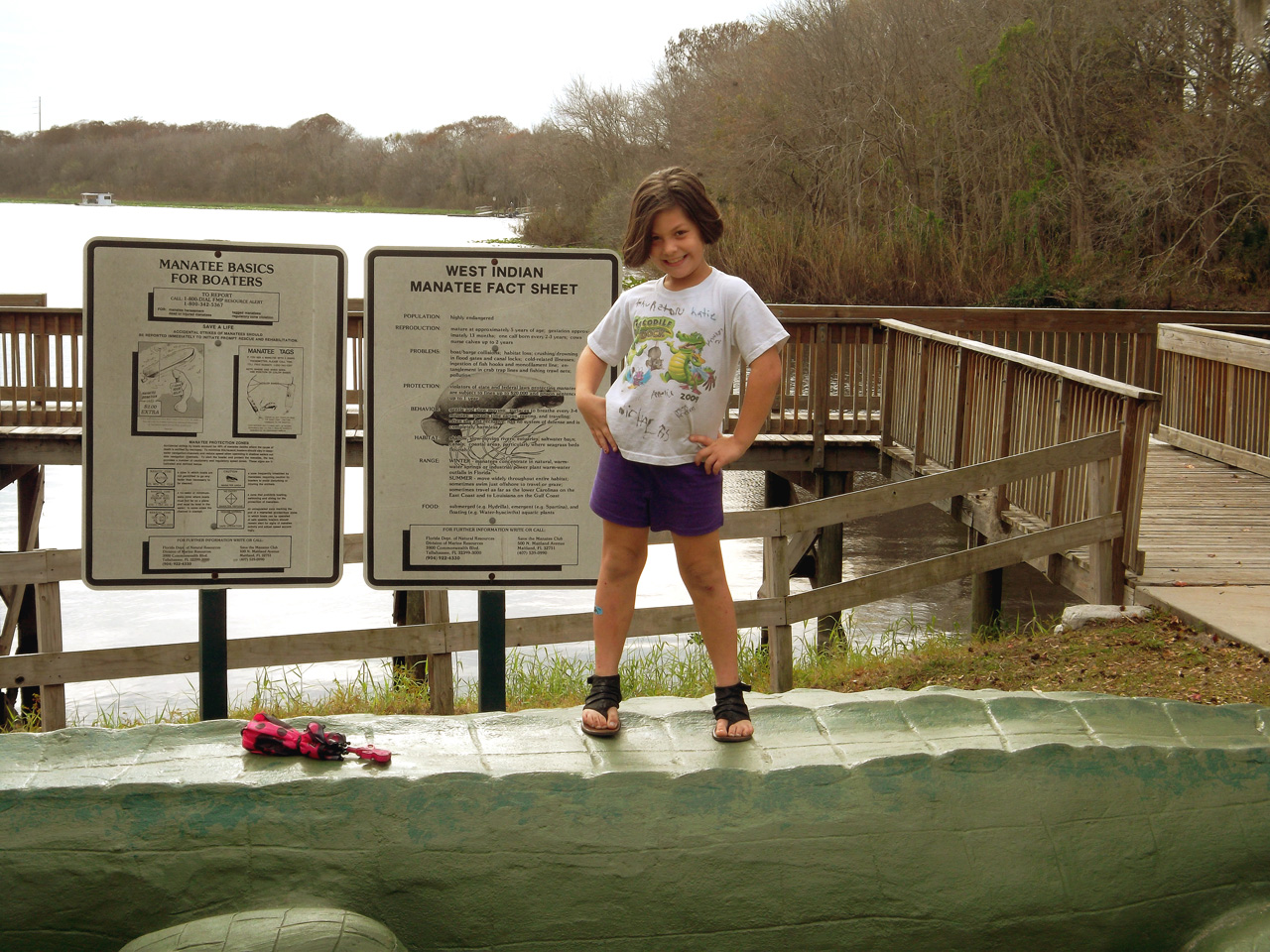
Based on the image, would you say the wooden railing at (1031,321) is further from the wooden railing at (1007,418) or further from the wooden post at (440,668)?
the wooden post at (440,668)

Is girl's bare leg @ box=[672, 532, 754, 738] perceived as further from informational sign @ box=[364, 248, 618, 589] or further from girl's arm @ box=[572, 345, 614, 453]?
informational sign @ box=[364, 248, 618, 589]

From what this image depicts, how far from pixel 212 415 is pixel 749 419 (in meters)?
1.69

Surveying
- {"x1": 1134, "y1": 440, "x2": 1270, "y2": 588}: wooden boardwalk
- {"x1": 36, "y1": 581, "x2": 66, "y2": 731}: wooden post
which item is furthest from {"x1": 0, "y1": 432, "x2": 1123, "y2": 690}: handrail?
{"x1": 1134, "y1": 440, "x2": 1270, "y2": 588}: wooden boardwalk

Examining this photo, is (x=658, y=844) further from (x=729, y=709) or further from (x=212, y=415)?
(x=212, y=415)

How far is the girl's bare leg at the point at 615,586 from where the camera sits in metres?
3.20

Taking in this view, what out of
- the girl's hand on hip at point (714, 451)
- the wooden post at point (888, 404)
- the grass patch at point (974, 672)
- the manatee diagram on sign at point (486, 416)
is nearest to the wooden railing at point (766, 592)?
the grass patch at point (974, 672)

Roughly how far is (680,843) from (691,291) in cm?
137

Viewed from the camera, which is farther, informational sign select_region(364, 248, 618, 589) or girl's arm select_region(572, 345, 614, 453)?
informational sign select_region(364, 248, 618, 589)

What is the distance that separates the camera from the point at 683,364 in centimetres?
308

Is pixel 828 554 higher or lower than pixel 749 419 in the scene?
lower

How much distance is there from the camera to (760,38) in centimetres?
3822

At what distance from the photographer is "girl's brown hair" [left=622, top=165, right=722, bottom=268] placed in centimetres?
305

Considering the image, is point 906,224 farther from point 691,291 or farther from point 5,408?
point 691,291

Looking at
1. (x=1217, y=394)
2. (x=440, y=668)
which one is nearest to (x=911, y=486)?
(x=440, y=668)
